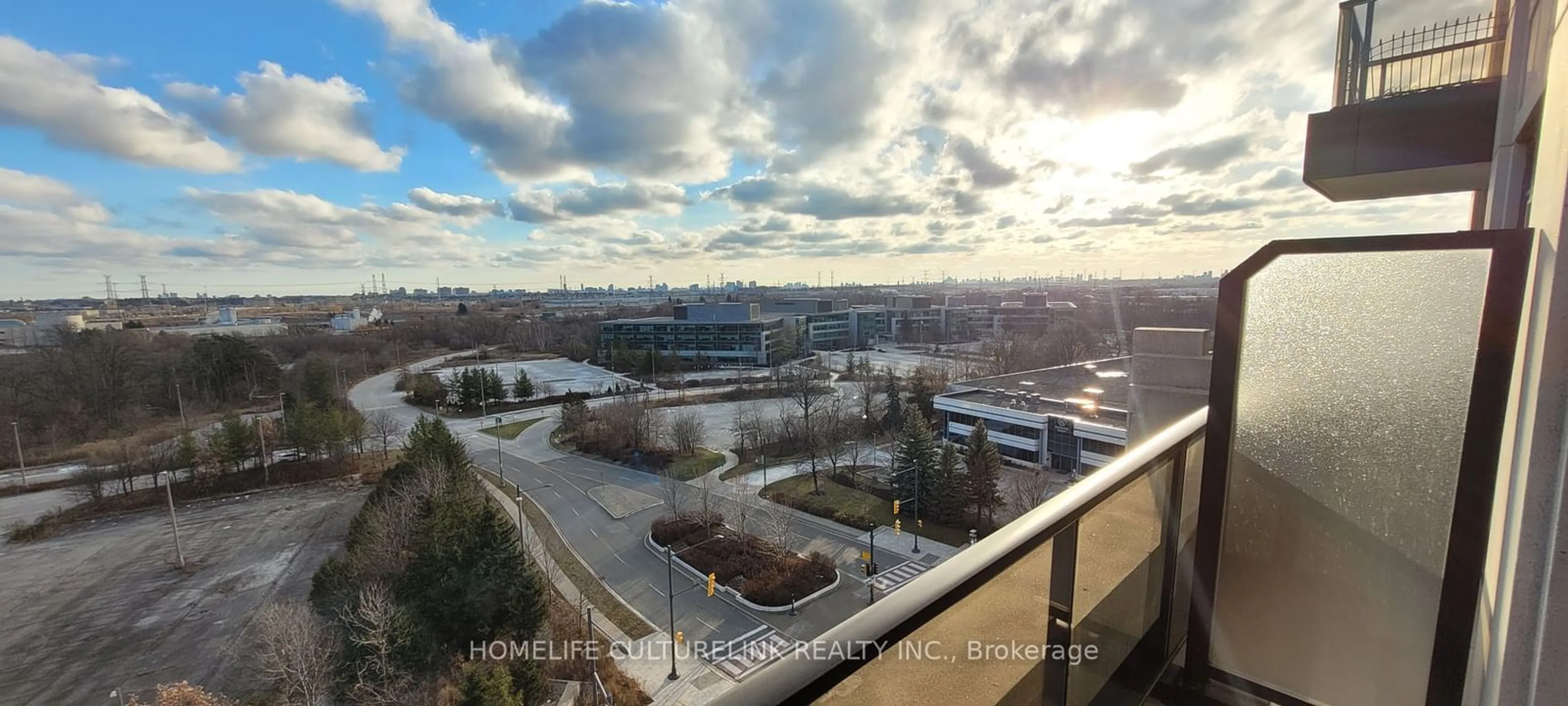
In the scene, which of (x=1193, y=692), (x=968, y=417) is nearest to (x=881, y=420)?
(x=968, y=417)

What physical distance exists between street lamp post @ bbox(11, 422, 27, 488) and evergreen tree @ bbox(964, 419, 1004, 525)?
85.0ft

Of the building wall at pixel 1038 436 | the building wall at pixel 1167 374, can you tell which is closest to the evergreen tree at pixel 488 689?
the building wall at pixel 1167 374

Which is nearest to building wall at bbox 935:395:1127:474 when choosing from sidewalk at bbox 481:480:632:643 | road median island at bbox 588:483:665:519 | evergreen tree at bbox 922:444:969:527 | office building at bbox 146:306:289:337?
evergreen tree at bbox 922:444:969:527

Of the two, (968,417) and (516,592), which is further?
(968,417)

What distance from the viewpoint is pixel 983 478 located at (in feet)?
39.9

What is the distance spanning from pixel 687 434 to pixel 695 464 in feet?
3.93

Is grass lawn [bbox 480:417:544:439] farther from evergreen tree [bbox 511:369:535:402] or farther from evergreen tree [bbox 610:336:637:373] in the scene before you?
evergreen tree [bbox 610:336:637:373]

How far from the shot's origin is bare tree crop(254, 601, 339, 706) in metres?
6.86

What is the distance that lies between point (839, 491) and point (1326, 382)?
13240mm

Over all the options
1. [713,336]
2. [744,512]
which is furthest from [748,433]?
[713,336]

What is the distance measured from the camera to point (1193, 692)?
1674 millimetres

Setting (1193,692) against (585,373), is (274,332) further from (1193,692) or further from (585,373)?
(1193,692)

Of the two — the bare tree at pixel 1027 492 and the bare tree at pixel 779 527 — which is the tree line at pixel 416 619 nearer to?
the bare tree at pixel 779 527

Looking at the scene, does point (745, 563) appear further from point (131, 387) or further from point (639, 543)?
point (131, 387)
